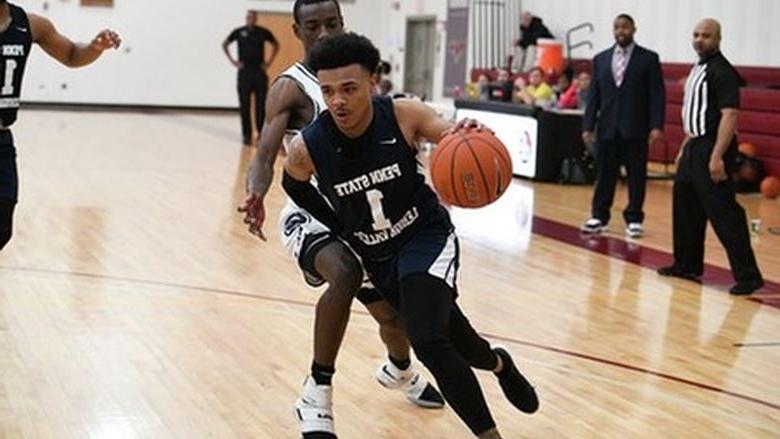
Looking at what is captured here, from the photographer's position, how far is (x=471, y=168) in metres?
4.18

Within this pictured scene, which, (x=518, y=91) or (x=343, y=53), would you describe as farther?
(x=518, y=91)

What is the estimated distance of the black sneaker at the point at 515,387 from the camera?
483cm

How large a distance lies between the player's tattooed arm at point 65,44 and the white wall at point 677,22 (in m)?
11.5

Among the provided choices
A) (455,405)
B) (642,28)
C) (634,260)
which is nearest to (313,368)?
(455,405)

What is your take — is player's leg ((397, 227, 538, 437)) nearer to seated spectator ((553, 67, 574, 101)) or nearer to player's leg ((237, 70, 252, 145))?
seated spectator ((553, 67, 574, 101))

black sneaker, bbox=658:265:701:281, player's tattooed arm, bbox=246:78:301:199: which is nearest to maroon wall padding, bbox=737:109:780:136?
black sneaker, bbox=658:265:701:281

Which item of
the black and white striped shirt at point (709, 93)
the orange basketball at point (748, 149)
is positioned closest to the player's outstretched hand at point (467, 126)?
the black and white striped shirt at point (709, 93)

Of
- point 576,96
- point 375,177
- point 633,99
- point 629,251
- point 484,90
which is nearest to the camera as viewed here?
point 375,177

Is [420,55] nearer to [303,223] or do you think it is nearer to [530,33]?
[530,33]

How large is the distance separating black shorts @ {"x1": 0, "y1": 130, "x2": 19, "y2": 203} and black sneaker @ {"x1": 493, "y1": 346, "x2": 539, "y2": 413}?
6.99ft

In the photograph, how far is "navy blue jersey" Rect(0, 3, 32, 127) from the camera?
17.7 ft

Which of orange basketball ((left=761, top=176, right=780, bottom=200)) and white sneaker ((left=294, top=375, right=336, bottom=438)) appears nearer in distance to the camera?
white sneaker ((left=294, top=375, right=336, bottom=438))

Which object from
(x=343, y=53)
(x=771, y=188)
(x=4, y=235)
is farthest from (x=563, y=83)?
(x=343, y=53)

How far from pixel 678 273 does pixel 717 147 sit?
1.06 m
